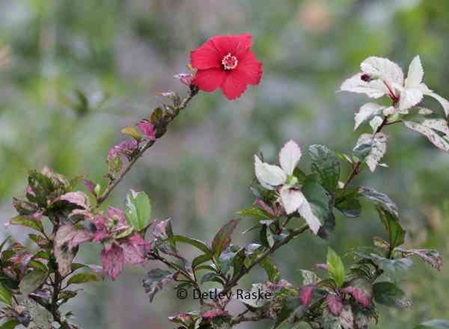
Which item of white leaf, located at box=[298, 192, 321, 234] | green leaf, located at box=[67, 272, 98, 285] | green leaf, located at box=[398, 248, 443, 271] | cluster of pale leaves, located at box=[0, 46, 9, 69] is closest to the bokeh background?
cluster of pale leaves, located at box=[0, 46, 9, 69]

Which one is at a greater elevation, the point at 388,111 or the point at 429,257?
the point at 388,111

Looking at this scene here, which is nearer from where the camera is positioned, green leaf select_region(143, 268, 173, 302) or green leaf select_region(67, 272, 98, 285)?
green leaf select_region(143, 268, 173, 302)

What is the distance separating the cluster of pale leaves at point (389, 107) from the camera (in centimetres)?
93

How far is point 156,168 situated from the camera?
3305mm

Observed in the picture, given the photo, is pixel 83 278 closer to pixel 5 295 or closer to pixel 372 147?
pixel 5 295

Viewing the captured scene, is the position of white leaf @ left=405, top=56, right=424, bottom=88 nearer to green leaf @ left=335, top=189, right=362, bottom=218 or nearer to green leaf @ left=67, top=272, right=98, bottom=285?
green leaf @ left=335, top=189, right=362, bottom=218

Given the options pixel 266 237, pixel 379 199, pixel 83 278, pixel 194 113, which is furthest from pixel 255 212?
pixel 194 113

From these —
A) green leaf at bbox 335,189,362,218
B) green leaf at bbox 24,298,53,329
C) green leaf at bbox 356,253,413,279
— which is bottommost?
green leaf at bbox 356,253,413,279

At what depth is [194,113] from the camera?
10.9ft

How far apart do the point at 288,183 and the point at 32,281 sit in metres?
0.29

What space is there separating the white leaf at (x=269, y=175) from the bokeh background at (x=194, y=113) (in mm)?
1825

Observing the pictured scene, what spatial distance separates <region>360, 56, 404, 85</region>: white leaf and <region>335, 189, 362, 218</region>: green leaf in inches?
5.1

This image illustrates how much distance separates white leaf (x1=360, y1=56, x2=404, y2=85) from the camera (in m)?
0.94

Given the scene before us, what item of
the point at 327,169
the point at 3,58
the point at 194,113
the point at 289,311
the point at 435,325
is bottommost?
the point at 435,325
